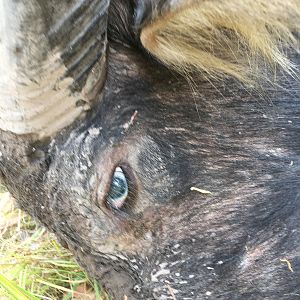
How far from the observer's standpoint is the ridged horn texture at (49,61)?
2051mm

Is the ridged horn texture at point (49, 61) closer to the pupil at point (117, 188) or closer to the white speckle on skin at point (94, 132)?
the white speckle on skin at point (94, 132)

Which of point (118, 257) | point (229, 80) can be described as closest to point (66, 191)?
point (118, 257)

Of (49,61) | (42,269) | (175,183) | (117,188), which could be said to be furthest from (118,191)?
(42,269)

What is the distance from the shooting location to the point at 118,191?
2.61 m

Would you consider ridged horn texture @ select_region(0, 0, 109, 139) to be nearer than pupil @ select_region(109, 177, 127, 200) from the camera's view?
Yes

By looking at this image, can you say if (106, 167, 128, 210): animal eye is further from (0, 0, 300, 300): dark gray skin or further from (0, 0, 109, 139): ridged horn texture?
(0, 0, 109, 139): ridged horn texture

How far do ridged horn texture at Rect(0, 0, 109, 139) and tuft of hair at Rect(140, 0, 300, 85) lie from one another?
17 cm

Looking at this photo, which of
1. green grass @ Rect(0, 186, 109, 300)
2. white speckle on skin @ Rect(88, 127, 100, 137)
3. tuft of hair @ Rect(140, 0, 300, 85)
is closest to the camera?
tuft of hair @ Rect(140, 0, 300, 85)

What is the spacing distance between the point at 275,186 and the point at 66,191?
0.75 metres

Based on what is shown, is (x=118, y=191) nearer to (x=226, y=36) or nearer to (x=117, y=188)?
(x=117, y=188)

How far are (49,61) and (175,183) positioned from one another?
2.23 feet

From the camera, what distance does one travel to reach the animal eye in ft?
8.52

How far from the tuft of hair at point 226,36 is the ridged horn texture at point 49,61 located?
171 mm

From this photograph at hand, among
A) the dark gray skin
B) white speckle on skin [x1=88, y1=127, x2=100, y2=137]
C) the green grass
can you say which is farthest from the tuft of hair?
the green grass
